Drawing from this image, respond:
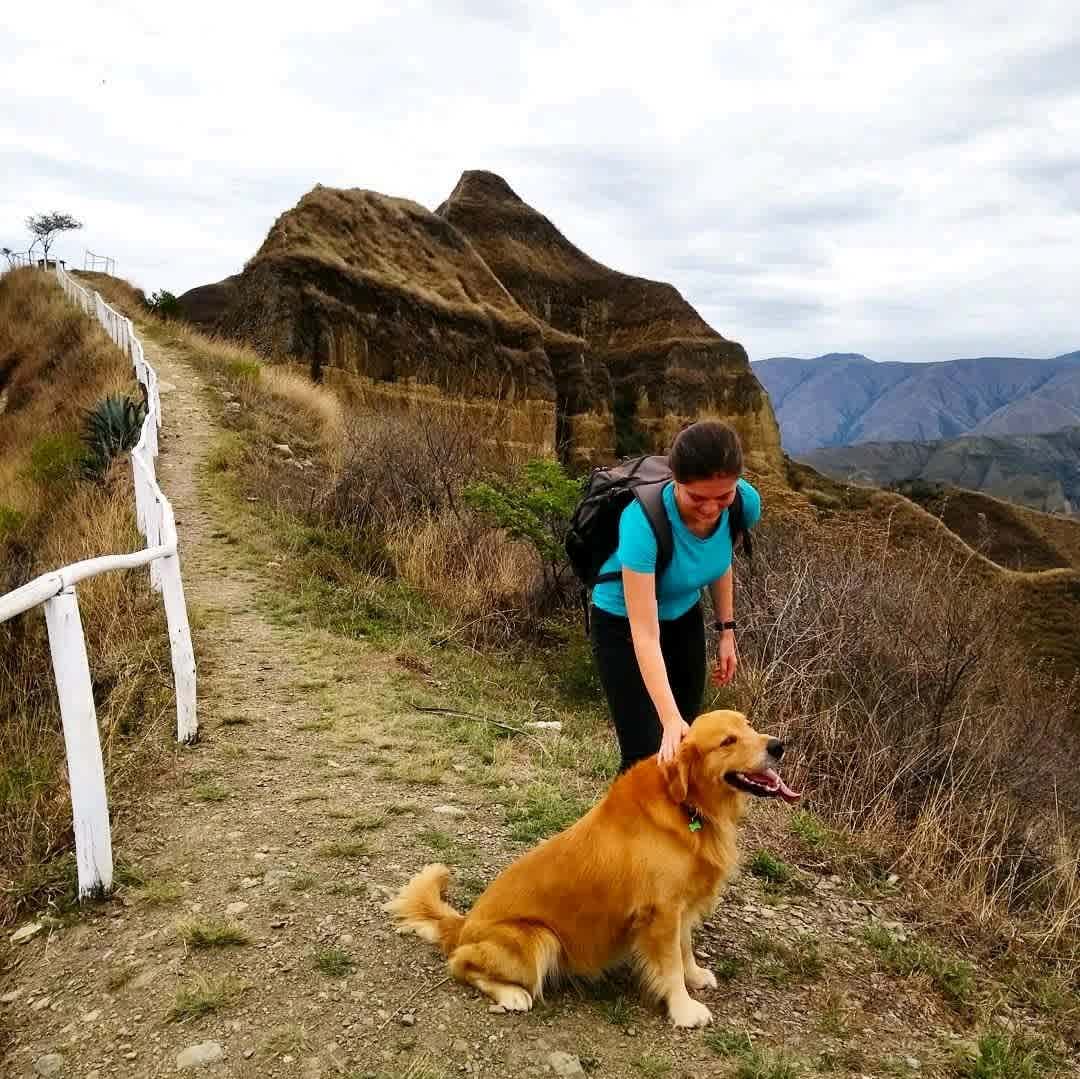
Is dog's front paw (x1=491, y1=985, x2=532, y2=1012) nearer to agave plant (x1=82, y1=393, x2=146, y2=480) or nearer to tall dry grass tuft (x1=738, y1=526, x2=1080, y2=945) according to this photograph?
tall dry grass tuft (x1=738, y1=526, x2=1080, y2=945)

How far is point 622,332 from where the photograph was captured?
46.6m

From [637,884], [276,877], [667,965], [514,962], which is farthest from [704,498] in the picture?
[276,877]

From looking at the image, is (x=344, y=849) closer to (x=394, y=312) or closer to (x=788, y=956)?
(x=788, y=956)

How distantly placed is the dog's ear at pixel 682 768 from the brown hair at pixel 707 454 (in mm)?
854

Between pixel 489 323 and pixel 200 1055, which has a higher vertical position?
pixel 489 323

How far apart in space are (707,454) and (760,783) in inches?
40.4

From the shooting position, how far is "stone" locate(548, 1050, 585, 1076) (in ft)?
8.30

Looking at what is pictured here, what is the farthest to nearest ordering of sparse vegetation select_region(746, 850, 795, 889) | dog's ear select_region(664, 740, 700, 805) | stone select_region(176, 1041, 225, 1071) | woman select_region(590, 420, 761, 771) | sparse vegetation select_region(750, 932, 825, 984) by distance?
sparse vegetation select_region(746, 850, 795, 889)
sparse vegetation select_region(750, 932, 825, 984)
woman select_region(590, 420, 761, 771)
dog's ear select_region(664, 740, 700, 805)
stone select_region(176, 1041, 225, 1071)

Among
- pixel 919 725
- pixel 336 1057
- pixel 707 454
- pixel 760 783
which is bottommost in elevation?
pixel 919 725

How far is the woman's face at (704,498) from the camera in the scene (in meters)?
2.74

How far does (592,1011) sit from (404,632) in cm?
474

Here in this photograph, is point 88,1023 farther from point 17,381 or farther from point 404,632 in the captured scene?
point 17,381

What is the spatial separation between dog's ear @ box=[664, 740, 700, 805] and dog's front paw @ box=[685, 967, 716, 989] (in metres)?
0.76

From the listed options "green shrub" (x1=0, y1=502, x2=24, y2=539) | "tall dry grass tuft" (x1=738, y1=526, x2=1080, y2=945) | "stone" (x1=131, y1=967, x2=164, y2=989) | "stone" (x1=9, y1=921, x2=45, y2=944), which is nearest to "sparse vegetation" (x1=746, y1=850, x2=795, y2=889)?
"tall dry grass tuft" (x1=738, y1=526, x2=1080, y2=945)
